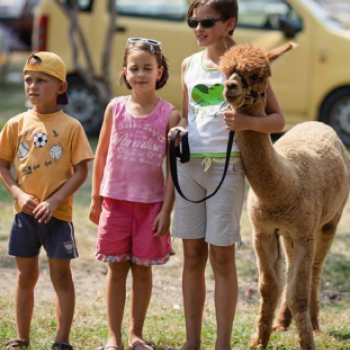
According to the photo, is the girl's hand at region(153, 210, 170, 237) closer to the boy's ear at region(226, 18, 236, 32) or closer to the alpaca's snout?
the alpaca's snout

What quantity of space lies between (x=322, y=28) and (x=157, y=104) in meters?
6.88

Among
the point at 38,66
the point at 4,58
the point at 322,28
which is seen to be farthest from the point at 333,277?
the point at 4,58

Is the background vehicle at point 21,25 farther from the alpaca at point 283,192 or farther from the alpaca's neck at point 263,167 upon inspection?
the alpaca's neck at point 263,167

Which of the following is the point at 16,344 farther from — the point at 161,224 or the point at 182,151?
the point at 182,151

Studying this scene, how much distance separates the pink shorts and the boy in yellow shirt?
19 cm

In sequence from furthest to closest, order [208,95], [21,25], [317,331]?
1. [21,25]
2. [317,331]
3. [208,95]

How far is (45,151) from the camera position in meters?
4.07

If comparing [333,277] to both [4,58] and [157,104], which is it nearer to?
[157,104]

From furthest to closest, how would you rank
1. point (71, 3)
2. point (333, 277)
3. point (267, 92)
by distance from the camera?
point (71, 3) < point (333, 277) < point (267, 92)

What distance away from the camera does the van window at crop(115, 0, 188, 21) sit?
11.0 meters

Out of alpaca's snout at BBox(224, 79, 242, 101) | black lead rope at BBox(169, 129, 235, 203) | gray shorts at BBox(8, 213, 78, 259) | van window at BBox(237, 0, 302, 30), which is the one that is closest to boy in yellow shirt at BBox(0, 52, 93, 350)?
gray shorts at BBox(8, 213, 78, 259)

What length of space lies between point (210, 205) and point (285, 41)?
6949mm

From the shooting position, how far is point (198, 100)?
13.4 ft

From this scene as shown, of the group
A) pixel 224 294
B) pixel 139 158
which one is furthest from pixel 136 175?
pixel 224 294
